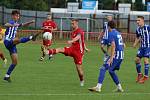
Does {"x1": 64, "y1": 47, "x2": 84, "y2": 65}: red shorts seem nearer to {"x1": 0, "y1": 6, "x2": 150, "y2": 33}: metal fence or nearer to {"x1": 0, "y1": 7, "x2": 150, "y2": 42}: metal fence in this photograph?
{"x1": 0, "y1": 7, "x2": 150, "y2": 42}: metal fence

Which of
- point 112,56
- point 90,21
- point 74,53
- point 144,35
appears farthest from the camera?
point 90,21

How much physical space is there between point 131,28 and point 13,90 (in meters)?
43.9

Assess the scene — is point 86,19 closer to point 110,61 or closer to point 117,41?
point 117,41

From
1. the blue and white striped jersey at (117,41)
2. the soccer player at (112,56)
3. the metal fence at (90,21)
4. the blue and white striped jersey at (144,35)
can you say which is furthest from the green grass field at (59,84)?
the metal fence at (90,21)

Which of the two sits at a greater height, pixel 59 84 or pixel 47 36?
pixel 59 84

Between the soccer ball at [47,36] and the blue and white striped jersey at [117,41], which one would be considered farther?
the soccer ball at [47,36]

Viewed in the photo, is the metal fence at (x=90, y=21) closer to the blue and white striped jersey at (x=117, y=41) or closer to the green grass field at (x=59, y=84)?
the green grass field at (x=59, y=84)

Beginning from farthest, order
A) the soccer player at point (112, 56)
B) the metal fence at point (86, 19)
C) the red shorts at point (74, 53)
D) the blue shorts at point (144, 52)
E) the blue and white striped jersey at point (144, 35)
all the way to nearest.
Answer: the metal fence at point (86, 19), the blue shorts at point (144, 52), the blue and white striped jersey at point (144, 35), the red shorts at point (74, 53), the soccer player at point (112, 56)

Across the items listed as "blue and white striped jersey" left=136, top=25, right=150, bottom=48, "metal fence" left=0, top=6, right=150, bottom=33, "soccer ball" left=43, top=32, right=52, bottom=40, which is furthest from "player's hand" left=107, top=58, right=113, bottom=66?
"metal fence" left=0, top=6, right=150, bottom=33

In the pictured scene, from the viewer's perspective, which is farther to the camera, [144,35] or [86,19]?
[86,19]

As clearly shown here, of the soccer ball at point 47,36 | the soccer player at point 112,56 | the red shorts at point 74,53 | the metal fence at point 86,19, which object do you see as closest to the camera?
the soccer player at point 112,56

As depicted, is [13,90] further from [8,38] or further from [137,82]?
[137,82]

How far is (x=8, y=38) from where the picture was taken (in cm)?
1794

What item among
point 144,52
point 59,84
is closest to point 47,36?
point 144,52
